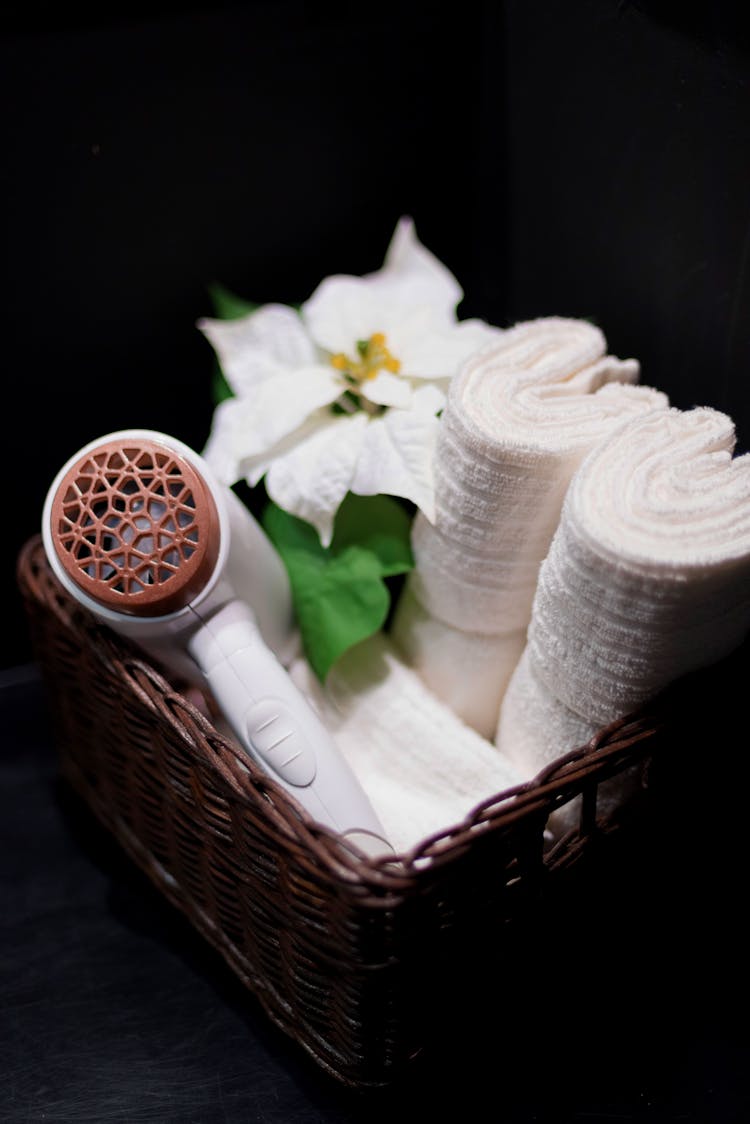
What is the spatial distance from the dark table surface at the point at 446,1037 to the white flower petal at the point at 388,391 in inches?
13.4

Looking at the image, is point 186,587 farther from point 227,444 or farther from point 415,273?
point 415,273

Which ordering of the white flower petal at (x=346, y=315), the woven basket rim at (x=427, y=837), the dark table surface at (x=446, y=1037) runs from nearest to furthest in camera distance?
the woven basket rim at (x=427, y=837), the dark table surface at (x=446, y=1037), the white flower petal at (x=346, y=315)

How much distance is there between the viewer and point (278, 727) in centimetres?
67

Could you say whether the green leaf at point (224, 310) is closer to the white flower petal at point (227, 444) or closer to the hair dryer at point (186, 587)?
the white flower petal at point (227, 444)

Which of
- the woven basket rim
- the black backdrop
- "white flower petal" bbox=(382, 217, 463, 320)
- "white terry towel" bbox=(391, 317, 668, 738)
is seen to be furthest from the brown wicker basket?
"white flower petal" bbox=(382, 217, 463, 320)

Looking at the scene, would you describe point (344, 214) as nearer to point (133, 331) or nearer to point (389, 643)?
point (133, 331)

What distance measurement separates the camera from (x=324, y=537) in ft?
2.51

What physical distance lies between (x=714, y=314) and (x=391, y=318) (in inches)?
9.3

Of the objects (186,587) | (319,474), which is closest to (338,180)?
(319,474)

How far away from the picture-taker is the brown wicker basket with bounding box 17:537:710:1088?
0.59 m

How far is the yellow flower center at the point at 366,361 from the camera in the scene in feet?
2.65

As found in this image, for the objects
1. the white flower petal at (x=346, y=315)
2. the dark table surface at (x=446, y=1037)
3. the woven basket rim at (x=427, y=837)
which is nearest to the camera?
the woven basket rim at (x=427, y=837)

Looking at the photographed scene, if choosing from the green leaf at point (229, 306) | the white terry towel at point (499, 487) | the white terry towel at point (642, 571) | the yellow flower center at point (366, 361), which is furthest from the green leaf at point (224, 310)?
the white terry towel at point (642, 571)

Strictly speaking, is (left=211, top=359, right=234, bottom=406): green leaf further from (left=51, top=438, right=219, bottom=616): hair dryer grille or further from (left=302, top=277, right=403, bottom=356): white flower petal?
(left=51, top=438, right=219, bottom=616): hair dryer grille
